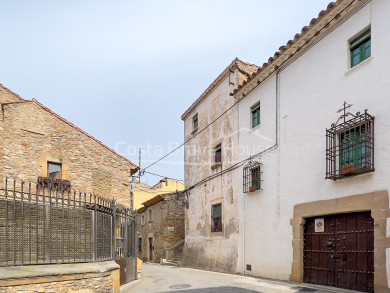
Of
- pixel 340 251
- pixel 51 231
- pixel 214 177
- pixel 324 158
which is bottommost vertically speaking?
pixel 340 251

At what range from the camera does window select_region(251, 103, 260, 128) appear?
41.8 feet

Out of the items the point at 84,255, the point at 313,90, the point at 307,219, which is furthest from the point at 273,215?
the point at 84,255

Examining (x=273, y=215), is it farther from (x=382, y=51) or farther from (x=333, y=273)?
(x=382, y=51)

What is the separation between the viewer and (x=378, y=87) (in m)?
7.62

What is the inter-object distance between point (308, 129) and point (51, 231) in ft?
23.7

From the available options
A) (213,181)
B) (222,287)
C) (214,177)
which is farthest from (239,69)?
(222,287)

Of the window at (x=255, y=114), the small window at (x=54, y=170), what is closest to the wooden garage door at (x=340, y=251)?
the window at (x=255, y=114)

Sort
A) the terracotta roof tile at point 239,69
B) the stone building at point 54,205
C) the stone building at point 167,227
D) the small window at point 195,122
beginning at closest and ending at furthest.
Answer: the stone building at point 54,205
the terracotta roof tile at point 239,69
the small window at point 195,122
the stone building at point 167,227

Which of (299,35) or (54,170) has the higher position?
(299,35)

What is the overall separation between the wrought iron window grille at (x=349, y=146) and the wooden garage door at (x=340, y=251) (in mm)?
1134

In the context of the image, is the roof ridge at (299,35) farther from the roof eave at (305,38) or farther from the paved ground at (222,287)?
the paved ground at (222,287)

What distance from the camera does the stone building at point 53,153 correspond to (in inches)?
498

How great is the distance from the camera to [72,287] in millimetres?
6508

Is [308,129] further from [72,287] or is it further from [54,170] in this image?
[54,170]
